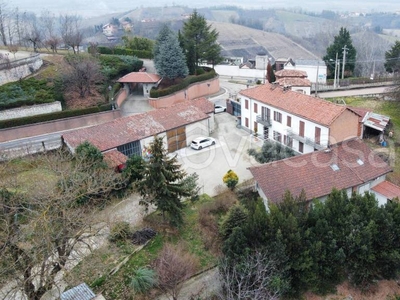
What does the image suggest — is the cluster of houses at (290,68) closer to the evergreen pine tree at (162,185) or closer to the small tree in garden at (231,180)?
the small tree in garden at (231,180)

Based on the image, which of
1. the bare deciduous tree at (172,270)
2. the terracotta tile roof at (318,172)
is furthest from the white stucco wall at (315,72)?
the bare deciduous tree at (172,270)

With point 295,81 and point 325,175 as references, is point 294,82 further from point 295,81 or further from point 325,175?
point 325,175

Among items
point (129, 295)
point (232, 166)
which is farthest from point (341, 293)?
point (232, 166)

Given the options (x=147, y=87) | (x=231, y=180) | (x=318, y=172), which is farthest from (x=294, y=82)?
(x=231, y=180)

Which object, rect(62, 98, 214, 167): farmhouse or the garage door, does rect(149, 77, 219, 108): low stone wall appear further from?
the garage door

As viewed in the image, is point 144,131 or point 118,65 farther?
point 118,65
